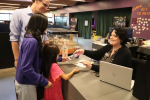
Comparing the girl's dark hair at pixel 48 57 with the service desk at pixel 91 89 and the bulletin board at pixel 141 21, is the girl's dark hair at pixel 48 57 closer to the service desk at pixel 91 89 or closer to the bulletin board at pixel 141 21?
the service desk at pixel 91 89

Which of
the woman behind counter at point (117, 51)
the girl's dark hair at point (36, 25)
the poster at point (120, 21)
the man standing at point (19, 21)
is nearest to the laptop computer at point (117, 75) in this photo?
the woman behind counter at point (117, 51)

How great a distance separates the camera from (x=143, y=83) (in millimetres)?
969

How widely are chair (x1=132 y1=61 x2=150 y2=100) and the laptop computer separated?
0.08 meters

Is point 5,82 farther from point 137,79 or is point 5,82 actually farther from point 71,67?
point 137,79

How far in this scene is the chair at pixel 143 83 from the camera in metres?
0.94

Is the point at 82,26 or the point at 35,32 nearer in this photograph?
the point at 35,32

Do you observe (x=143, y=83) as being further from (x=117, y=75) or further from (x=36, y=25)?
(x=36, y=25)

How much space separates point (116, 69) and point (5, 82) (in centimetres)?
259

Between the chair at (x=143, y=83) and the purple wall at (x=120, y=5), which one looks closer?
the chair at (x=143, y=83)

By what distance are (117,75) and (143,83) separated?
0.75ft

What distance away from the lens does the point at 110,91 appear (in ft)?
3.60

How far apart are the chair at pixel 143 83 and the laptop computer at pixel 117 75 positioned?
3.2 inches

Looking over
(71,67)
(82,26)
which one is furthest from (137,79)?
(82,26)

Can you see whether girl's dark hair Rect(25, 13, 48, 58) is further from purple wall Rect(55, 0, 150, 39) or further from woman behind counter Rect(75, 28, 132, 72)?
purple wall Rect(55, 0, 150, 39)
